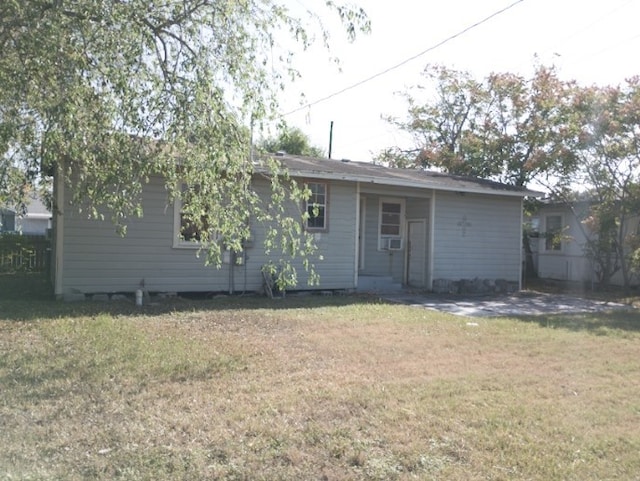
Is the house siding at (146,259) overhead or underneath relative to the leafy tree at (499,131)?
underneath

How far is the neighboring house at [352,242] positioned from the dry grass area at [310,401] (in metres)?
2.55

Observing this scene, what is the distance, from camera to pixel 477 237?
16.1m

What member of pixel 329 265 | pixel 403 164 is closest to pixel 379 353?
pixel 329 265

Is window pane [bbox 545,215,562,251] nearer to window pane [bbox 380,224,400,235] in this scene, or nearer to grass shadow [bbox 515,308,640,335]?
window pane [bbox 380,224,400,235]

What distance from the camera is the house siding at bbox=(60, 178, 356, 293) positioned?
37.0ft

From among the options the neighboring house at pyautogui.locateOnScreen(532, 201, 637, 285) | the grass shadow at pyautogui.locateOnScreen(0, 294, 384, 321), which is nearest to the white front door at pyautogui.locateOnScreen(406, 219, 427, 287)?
the grass shadow at pyautogui.locateOnScreen(0, 294, 384, 321)

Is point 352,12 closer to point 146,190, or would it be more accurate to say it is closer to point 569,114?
point 146,190

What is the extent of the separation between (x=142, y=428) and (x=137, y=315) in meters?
5.60

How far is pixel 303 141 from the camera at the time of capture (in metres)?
37.8

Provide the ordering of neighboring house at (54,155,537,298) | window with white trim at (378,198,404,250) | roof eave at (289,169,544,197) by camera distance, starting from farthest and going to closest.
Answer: window with white trim at (378,198,404,250)
roof eave at (289,169,544,197)
neighboring house at (54,155,537,298)

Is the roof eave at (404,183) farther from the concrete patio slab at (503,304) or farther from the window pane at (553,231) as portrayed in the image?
the window pane at (553,231)

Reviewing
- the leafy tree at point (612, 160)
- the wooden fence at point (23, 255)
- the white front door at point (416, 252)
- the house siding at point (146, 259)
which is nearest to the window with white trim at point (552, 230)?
the leafy tree at point (612, 160)

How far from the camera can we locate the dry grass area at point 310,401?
3986mm

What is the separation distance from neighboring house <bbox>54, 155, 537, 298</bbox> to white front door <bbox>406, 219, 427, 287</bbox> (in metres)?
0.03
